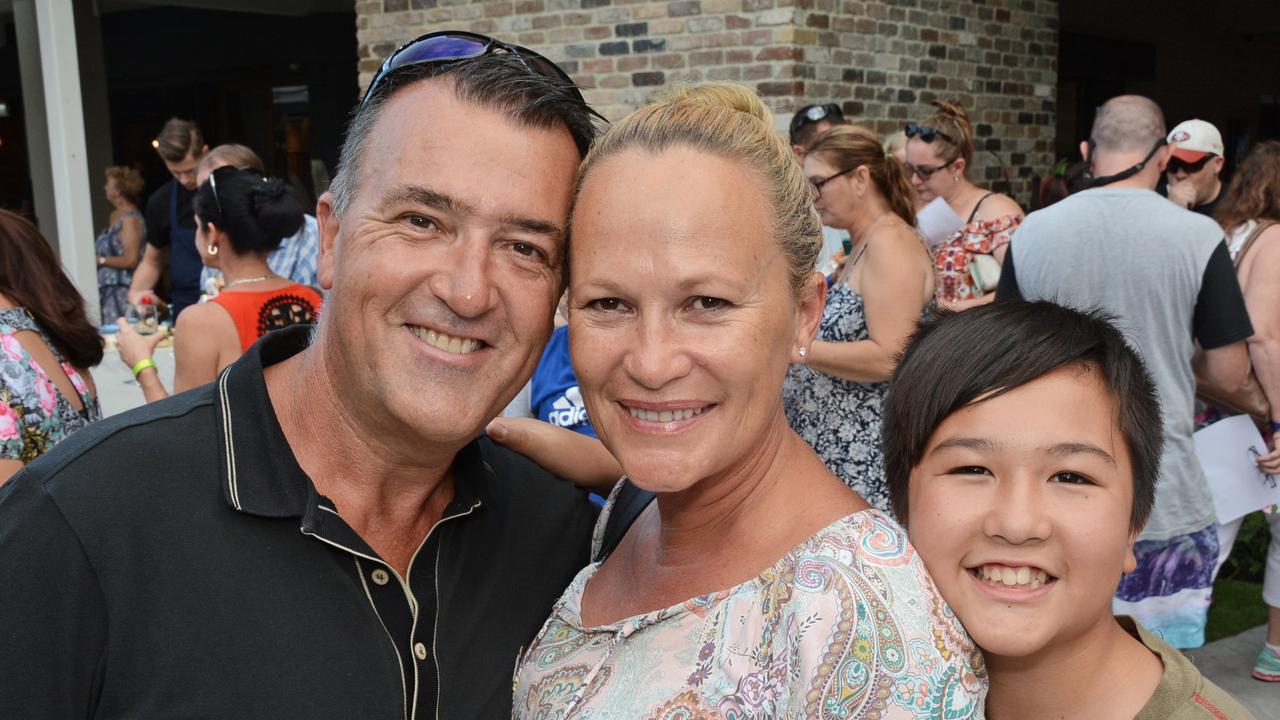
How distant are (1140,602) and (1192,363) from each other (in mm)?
937

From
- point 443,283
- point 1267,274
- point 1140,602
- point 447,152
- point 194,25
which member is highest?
point 194,25

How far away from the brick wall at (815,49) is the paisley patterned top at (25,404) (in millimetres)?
3874

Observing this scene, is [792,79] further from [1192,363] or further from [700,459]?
[700,459]

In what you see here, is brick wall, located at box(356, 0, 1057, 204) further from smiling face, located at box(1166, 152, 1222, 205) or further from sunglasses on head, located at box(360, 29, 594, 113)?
sunglasses on head, located at box(360, 29, 594, 113)

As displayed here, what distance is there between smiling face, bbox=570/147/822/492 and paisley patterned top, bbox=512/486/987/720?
226 mm

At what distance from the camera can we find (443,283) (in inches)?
66.7

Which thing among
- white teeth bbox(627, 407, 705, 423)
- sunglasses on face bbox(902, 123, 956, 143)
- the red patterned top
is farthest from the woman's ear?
sunglasses on face bbox(902, 123, 956, 143)

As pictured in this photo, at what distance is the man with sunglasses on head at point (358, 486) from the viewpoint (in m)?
1.45

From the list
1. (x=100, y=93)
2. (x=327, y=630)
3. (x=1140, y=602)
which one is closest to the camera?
(x=327, y=630)

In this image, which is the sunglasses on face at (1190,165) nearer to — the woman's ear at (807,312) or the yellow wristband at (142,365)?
the woman's ear at (807,312)

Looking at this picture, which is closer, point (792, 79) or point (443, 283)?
point (443, 283)

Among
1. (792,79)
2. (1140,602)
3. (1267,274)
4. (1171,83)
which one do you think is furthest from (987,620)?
(1171,83)

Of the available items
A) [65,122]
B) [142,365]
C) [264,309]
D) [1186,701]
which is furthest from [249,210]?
[65,122]

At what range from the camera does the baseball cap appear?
5.77 m
